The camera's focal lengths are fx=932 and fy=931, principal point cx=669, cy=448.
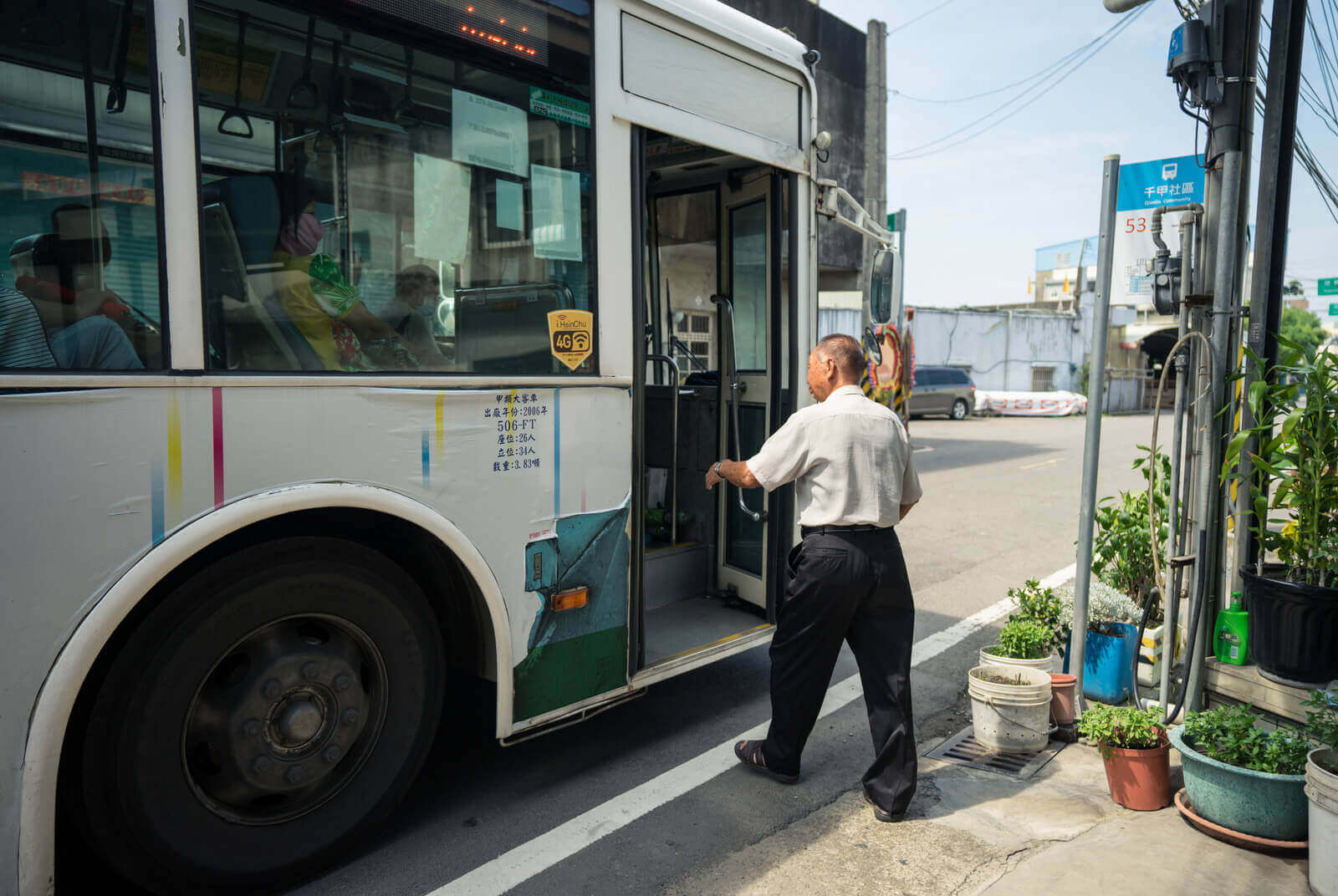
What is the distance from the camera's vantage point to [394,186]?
10.2 feet

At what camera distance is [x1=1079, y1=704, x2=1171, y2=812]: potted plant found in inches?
141

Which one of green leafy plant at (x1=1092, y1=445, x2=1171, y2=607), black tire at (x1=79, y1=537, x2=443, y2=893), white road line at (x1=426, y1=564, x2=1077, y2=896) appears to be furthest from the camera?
green leafy plant at (x1=1092, y1=445, x2=1171, y2=607)

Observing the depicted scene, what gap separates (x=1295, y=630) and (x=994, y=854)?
1642 millimetres

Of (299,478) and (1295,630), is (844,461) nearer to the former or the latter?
(299,478)

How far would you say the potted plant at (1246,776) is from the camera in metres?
3.21

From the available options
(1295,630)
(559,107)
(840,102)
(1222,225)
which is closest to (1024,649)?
(1295,630)

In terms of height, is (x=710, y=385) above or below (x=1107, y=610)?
above

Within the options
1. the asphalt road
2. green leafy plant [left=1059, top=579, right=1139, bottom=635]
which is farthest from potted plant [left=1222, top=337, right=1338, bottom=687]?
the asphalt road

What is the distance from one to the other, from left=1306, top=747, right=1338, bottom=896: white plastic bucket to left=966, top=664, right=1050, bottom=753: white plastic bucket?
3.89ft

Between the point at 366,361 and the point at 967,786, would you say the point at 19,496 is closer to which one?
the point at 366,361

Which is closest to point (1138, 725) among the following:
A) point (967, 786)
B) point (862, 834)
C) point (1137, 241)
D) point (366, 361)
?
point (967, 786)

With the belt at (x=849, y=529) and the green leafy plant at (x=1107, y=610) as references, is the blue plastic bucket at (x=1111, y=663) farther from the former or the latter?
the belt at (x=849, y=529)

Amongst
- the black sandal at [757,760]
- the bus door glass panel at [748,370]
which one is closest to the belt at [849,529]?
the black sandal at [757,760]

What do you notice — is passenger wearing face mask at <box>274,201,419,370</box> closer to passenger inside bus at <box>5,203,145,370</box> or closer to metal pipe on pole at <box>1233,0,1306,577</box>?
passenger inside bus at <box>5,203,145,370</box>
